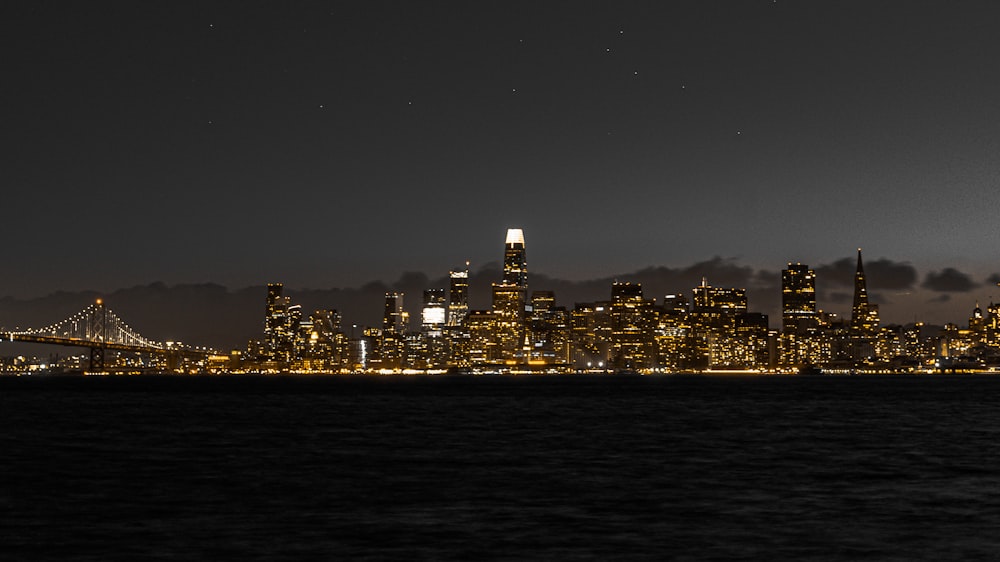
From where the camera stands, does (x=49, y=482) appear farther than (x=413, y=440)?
No

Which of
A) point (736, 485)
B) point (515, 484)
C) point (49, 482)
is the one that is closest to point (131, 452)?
point (49, 482)

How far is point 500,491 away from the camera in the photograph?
36844mm

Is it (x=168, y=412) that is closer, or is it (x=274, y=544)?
(x=274, y=544)

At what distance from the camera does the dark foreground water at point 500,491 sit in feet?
87.4

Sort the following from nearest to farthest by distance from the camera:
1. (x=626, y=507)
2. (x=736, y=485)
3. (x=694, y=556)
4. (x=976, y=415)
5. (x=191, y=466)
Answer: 1. (x=694, y=556)
2. (x=626, y=507)
3. (x=736, y=485)
4. (x=191, y=466)
5. (x=976, y=415)

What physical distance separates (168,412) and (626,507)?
228 feet

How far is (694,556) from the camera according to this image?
25.2 metres

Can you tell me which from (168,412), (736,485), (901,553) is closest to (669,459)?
(736,485)

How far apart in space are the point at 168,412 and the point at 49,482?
56288mm

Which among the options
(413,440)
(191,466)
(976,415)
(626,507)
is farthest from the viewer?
(976,415)

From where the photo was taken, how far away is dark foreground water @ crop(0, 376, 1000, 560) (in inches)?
1048

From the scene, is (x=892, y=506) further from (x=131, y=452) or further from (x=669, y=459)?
(x=131, y=452)

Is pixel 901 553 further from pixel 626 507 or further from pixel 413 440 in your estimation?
pixel 413 440

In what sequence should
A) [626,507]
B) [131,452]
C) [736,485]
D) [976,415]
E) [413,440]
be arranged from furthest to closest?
[976,415] < [413,440] < [131,452] < [736,485] < [626,507]
